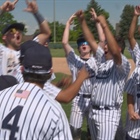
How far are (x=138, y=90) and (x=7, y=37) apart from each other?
2032 mm

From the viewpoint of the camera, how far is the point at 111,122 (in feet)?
18.0

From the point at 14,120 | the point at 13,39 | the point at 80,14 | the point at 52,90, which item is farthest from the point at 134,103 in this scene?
the point at 14,120

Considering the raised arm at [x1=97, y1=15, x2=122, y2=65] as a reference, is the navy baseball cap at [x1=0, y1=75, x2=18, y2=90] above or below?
below

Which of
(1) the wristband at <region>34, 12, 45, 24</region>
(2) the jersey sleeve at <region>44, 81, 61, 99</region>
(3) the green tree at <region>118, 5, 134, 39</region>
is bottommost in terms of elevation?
(2) the jersey sleeve at <region>44, 81, 61, 99</region>

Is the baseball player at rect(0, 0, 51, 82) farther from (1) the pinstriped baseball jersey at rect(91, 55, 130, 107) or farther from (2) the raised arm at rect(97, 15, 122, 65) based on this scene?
(1) the pinstriped baseball jersey at rect(91, 55, 130, 107)

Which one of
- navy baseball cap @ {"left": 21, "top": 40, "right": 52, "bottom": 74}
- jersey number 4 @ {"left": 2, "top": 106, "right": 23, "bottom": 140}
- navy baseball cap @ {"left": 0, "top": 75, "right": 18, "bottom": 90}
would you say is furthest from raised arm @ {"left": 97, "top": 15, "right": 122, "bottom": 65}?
jersey number 4 @ {"left": 2, "top": 106, "right": 23, "bottom": 140}

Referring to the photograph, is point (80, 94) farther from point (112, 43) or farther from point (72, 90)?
point (72, 90)

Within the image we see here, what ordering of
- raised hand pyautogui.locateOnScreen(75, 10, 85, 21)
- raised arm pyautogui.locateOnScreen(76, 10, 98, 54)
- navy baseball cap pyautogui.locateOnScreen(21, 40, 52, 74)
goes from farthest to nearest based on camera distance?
raised hand pyautogui.locateOnScreen(75, 10, 85, 21)
raised arm pyautogui.locateOnScreen(76, 10, 98, 54)
navy baseball cap pyautogui.locateOnScreen(21, 40, 52, 74)

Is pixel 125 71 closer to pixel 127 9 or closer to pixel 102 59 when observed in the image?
pixel 102 59

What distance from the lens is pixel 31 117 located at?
8.79 ft

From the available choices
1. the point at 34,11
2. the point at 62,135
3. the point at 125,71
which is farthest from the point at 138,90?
the point at 62,135

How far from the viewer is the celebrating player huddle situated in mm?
2695

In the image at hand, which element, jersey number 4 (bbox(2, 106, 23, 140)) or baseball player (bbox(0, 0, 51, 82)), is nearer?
jersey number 4 (bbox(2, 106, 23, 140))

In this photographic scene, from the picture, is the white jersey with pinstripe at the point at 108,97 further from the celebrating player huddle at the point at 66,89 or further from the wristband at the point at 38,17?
the wristband at the point at 38,17
